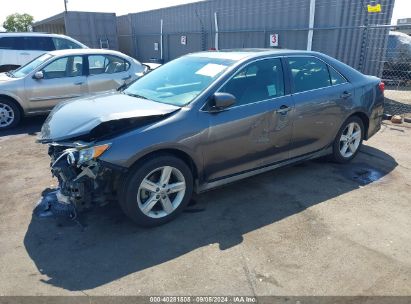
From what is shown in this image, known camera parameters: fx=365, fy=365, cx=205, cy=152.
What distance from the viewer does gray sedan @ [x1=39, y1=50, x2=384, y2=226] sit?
11.0ft

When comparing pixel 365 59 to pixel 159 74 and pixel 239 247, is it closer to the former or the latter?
pixel 159 74

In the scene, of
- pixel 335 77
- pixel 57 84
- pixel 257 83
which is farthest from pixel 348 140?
pixel 57 84

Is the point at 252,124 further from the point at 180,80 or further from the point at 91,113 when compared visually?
the point at 91,113

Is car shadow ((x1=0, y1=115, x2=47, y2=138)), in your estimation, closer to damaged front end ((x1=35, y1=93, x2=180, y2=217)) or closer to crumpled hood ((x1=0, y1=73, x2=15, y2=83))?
crumpled hood ((x1=0, y1=73, x2=15, y2=83))

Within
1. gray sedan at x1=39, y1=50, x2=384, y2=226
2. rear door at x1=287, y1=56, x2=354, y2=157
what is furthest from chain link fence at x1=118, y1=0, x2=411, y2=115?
gray sedan at x1=39, y1=50, x2=384, y2=226

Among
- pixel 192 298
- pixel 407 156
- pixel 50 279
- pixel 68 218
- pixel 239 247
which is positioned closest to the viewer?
pixel 192 298

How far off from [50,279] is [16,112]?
17.9ft

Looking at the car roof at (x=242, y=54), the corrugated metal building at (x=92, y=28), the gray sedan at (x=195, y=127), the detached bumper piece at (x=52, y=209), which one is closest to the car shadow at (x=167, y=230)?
the detached bumper piece at (x=52, y=209)

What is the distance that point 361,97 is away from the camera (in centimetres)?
510

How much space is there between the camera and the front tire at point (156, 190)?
337 centimetres

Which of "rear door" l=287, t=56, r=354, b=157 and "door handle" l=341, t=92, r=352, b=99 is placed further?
"door handle" l=341, t=92, r=352, b=99

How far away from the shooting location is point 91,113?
11.9 ft

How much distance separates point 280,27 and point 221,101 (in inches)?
359

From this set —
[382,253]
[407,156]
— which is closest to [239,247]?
[382,253]
